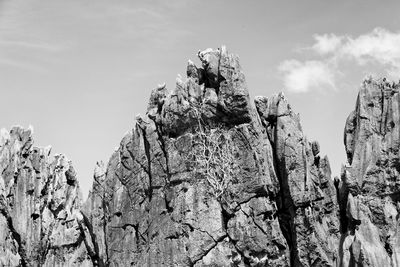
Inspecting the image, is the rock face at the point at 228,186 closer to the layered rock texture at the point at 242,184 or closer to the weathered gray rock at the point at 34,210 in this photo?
the layered rock texture at the point at 242,184

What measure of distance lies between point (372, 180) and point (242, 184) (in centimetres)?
696

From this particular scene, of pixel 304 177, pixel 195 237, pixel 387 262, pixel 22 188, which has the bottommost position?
pixel 387 262

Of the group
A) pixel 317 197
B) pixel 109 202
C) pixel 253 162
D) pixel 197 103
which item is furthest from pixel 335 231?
pixel 109 202

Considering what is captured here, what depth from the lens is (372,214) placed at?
35.9 m

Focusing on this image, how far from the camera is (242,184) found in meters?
37.7

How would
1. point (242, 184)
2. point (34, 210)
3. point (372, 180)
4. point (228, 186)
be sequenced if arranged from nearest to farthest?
point (372, 180), point (242, 184), point (228, 186), point (34, 210)

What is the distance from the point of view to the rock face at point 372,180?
35.1 meters

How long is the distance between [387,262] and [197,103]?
1324 cm

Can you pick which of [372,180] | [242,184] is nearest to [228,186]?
[242,184]

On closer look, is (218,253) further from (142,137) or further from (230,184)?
(142,137)

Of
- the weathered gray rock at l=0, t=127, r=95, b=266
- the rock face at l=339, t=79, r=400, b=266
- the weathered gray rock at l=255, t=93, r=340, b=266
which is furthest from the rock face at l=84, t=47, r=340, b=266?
the weathered gray rock at l=0, t=127, r=95, b=266

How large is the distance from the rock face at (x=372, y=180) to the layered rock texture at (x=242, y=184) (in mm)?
55

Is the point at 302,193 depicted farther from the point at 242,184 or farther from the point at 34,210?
the point at 34,210

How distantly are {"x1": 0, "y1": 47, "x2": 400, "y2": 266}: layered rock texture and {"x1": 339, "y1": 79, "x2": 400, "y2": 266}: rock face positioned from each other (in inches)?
2.1
